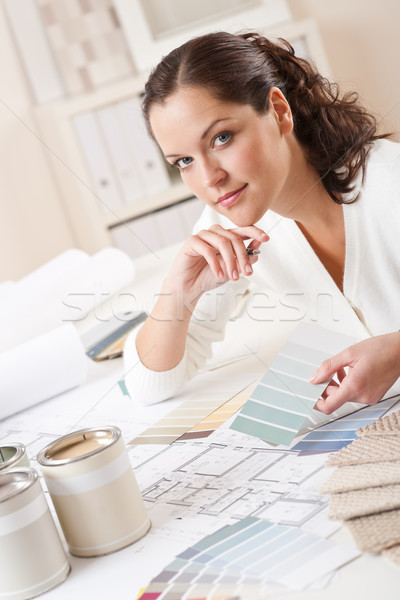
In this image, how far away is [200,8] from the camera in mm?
3305

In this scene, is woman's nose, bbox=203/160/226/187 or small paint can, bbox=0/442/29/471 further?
woman's nose, bbox=203/160/226/187

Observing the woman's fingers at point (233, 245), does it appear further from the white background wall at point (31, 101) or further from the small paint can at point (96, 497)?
the white background wall at point (31, 101)

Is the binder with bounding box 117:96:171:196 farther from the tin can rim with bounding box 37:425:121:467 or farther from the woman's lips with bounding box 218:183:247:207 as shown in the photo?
the tin can rim with bounding box 37:425:121:467

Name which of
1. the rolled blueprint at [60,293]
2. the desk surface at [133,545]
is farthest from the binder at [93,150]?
the desk surface at [133,545]

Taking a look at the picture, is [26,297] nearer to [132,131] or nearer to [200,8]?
[132,131]

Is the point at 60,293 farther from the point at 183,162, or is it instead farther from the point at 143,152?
the point at 143,152

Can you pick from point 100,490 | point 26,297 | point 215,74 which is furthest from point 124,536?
point 26,297

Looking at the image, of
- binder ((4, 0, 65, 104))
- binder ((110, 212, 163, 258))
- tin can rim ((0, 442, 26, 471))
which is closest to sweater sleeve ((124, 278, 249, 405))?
tin can rim ((0, 442, 26, 471))

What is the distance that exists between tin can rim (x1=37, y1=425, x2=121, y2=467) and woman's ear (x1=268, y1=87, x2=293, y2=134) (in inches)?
21.6

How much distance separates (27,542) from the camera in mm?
661

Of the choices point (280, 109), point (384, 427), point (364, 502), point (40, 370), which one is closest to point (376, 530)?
point (364, 502)

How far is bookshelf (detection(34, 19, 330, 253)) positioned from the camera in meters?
2.96

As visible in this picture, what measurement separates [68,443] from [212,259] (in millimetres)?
409

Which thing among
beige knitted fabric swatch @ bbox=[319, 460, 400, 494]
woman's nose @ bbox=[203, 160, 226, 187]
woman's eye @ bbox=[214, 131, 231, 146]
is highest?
woman's eye @ bbox=[214, 131, 231, 146]
